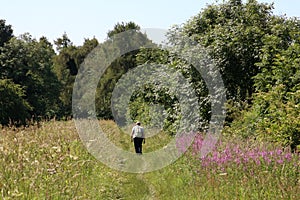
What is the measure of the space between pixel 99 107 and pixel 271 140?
30.4 meters

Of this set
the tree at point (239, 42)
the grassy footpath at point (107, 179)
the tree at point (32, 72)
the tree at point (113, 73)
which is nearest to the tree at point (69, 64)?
the tree at point (32, 72)

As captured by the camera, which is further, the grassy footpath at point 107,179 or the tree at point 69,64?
the tree at point 69,64

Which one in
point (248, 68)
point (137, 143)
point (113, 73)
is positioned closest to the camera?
point (137, 143)

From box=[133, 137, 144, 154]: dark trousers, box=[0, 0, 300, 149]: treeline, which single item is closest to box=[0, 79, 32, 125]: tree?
box=[0, 0, 300, 149]: treeline

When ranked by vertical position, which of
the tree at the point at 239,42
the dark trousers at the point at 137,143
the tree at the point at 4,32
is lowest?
the dark trousers at the point at 137,143

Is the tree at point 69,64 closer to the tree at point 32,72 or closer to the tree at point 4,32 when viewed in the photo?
the tree at point 32,72

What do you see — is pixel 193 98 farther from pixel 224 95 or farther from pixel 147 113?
pixel 147 113

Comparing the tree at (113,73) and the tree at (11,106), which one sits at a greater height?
the tree at (113,73)

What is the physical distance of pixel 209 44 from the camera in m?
19.0

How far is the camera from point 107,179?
9352 mm

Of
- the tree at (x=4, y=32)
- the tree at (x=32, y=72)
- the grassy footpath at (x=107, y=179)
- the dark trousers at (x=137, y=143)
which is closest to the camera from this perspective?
the grassy footpath at (x=107, y=179)

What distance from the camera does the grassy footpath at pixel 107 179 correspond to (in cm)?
623

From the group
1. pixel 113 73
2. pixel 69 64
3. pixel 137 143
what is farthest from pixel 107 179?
pixel 69 64

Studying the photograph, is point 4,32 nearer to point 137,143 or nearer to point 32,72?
point 32,72
